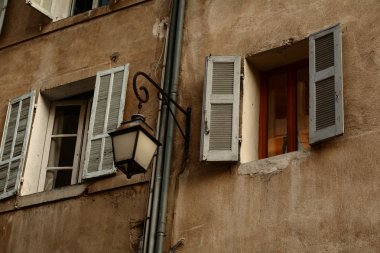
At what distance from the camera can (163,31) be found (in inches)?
388

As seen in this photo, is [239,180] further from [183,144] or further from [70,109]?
[70,109]

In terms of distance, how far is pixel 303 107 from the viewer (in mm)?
8609

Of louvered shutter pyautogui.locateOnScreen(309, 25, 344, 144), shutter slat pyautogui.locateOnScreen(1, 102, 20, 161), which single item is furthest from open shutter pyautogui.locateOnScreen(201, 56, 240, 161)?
shutter slat pyautogui.locateOnScreen(1, 102, 20, 161)

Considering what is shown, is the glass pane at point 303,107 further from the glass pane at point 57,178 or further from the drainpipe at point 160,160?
the glass pane at point 57,178

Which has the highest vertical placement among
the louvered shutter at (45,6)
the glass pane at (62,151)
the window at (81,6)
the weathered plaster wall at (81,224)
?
the window at (81,6)

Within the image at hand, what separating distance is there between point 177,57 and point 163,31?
0.62 m

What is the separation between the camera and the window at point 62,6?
36.3 feet

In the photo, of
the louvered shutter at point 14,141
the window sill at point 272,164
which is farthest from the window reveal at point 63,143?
the window sill at point 272,164

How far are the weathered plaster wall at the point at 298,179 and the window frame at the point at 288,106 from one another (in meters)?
0.37

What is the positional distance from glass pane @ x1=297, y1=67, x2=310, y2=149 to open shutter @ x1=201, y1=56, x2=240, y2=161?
24.4 inches

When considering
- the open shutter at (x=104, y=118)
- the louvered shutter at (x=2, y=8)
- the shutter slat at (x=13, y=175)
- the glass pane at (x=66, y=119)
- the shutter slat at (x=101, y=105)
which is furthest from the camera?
the louvered shutter at (x=2, y=8)

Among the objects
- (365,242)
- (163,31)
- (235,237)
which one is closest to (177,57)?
(163,31)

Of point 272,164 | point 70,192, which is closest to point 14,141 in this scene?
point 70,192

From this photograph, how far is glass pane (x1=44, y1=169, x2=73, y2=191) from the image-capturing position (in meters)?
10.0
